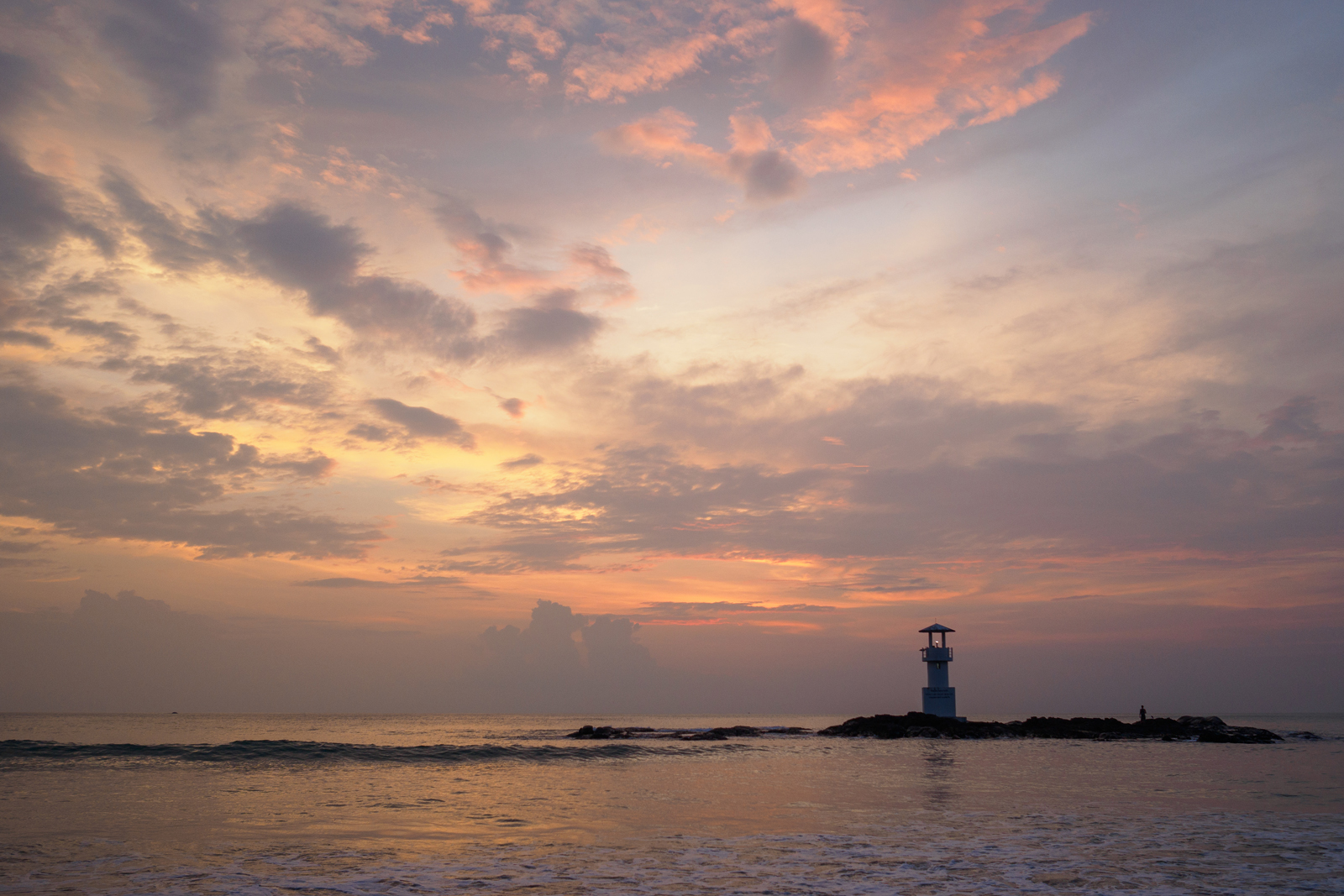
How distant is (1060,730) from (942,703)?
1103 centimetres

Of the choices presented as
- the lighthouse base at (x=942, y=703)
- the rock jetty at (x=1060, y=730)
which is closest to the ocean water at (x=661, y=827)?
the rock jetty at (x=1060, y=730)

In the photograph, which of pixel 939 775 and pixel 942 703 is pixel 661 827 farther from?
pixel 942 703

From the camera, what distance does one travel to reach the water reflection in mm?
23016

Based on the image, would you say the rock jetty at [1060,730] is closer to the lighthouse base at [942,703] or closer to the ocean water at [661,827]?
Result: the lighthouse base at [942,703]

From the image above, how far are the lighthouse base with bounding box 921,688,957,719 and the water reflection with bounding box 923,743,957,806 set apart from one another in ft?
47.7

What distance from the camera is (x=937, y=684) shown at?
62.0 meters

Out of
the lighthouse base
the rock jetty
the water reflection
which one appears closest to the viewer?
the water reflection

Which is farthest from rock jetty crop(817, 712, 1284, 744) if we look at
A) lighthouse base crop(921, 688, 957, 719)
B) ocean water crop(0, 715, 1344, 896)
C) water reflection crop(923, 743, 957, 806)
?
ocean water crop(0, 715, 1344, 896)

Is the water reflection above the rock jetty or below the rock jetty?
above

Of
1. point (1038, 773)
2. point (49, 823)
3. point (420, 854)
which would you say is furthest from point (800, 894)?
point (1038, 773)

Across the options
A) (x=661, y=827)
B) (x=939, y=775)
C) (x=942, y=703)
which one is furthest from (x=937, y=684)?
(x=661, y=827)

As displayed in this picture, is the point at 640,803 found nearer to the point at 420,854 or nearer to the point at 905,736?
the point at 420,854

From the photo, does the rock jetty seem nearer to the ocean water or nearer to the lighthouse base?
the lighthouse base

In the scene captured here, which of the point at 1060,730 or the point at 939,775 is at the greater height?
the point at 939,775
